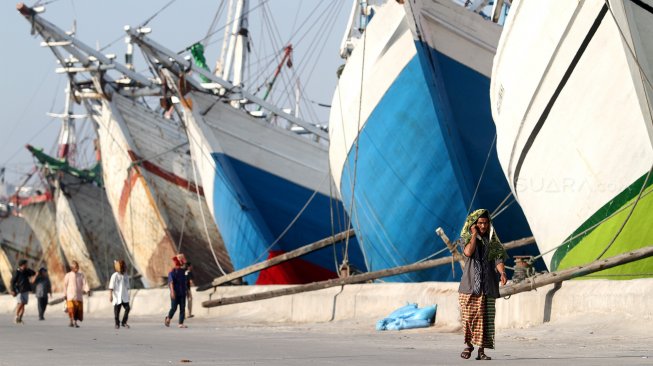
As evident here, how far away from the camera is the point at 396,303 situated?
15.7 metres

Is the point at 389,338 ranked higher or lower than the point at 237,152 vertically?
lower

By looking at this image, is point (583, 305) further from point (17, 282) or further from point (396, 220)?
point (17, 282)

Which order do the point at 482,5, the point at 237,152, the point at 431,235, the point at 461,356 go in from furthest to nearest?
the point at 237,152 → the point at 482,5 → the point at 431,235 → the point at 461,356

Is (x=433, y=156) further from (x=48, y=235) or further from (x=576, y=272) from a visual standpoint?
(x=48, y=235)

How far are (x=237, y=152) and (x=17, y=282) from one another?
7.28 m

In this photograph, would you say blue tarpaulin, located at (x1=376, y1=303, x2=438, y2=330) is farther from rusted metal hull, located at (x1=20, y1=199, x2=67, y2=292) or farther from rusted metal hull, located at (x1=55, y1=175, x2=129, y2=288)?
rusted metal hull, located at (x1=20, y1=199, x2=67, y2=292)

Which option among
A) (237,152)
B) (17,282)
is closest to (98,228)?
(237,152)

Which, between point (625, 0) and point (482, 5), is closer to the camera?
point (625, 0)

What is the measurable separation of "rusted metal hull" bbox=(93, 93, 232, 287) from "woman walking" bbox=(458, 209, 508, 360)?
936 inches

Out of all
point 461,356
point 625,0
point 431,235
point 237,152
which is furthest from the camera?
point 237,152

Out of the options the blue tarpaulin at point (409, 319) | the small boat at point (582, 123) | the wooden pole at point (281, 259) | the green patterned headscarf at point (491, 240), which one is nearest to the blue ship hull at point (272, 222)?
the wooden pole at point (281, 259)

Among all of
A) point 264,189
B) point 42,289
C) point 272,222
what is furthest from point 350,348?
point 264,189

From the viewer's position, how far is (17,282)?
21484 mm

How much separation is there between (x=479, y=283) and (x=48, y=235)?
41.7 metres
